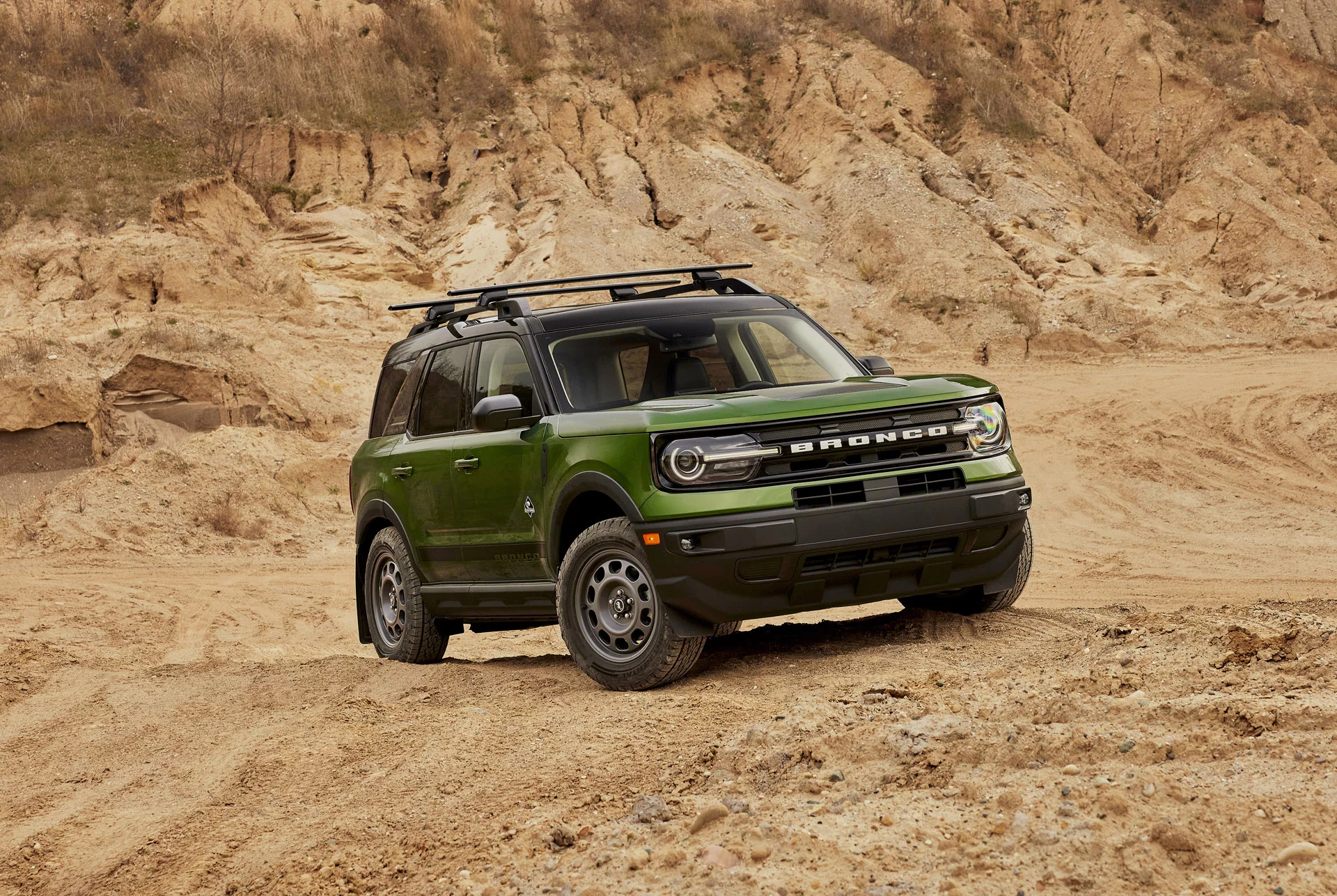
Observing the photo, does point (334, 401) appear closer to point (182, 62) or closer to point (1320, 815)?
point (182, 62)

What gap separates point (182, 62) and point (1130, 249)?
23.8 m

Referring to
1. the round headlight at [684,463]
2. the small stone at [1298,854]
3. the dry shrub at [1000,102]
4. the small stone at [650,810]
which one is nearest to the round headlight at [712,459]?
the round headlight at [684,463]

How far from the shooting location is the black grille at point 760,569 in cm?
628

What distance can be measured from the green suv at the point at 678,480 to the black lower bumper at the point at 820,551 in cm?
1

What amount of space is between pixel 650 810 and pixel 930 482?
2.75 m

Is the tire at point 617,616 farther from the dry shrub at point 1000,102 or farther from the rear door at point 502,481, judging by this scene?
the dry shrub at point 1000,102

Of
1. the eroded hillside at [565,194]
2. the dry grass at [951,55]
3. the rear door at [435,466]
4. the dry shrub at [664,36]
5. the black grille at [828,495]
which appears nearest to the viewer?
the black grille at [828,495]

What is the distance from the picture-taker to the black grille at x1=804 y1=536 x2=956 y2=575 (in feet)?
21.0

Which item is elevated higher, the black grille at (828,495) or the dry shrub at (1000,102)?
the dry shrub at (1000,102)

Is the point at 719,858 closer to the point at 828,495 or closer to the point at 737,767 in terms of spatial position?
the point at 737,767

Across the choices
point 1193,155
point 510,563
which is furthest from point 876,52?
point 510,563

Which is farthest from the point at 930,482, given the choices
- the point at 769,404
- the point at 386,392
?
the point at 386,392

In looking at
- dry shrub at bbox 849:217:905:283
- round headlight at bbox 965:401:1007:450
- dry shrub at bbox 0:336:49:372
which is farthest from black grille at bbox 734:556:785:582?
dry shrub at bbox 849:217:905:283

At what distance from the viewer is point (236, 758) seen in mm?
6246
